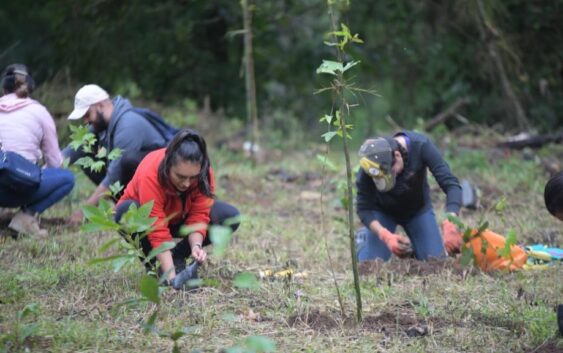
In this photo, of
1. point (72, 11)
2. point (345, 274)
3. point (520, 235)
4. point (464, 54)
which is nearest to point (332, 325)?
point (345, 274)

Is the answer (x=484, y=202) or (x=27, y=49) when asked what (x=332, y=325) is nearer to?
(x=484, y=202)

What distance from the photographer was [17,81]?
617 cm

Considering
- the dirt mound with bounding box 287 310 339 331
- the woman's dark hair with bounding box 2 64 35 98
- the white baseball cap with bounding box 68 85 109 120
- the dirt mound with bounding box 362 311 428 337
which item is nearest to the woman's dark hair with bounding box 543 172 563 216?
the dirt mound with bounding box 362 311 428 337

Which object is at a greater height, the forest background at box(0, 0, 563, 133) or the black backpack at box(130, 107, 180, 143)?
the forest background at box(0, 0, 563, 133)

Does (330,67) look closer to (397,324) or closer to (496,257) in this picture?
(397,324)

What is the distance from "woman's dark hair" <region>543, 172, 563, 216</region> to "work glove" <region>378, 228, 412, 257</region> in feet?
5.71

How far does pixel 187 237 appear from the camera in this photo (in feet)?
17.2

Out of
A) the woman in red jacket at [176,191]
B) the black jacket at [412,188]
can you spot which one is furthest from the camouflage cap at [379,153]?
the woman in red jacket at [176,191]

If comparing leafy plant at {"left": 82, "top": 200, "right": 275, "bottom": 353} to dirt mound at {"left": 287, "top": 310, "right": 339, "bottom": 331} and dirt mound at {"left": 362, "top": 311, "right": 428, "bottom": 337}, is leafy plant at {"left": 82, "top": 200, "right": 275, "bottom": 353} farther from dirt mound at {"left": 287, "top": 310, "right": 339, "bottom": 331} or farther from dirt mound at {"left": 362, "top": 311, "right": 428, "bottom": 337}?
dirt mound at {"left": 362, "top": 311, "right": 428, "bottom": 337}

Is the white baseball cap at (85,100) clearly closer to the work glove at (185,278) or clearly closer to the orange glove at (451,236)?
the work glove at (185,278)

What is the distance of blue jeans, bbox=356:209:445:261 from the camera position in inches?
249

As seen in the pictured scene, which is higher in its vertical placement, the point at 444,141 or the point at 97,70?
the point at 97,70

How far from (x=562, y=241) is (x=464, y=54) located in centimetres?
925

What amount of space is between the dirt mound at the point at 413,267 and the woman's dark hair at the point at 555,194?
50.8 inches
